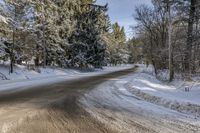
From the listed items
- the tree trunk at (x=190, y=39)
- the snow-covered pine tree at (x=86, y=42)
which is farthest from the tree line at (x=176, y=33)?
the snow-covered pine tree at (x=86, y=42)

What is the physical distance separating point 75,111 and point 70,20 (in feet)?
116

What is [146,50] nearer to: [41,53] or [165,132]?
[41,53]

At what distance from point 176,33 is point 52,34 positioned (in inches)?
645

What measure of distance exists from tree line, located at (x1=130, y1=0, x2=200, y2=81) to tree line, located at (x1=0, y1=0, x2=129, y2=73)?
7.68 metres

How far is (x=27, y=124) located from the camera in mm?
7328

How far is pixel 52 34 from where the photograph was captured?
37156 mm

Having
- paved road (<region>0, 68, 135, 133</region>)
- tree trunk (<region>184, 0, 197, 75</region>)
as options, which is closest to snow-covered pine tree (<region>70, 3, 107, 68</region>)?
tree trunk (<region>184, 0, 197, 75</region>)

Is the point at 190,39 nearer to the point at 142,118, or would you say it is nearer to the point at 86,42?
the point at 142,118

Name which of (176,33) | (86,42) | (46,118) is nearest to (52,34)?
(86,42)

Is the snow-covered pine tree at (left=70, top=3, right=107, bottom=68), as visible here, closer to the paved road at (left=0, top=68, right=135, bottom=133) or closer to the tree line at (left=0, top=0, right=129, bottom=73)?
the tree line at (left=0, top=0, right=129, bottom=73)

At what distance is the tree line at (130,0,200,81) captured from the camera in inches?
773

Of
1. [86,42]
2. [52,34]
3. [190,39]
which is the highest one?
[52,34]

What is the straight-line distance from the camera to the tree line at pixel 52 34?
26.7 metres

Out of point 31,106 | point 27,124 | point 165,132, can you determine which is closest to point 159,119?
point 165,132
